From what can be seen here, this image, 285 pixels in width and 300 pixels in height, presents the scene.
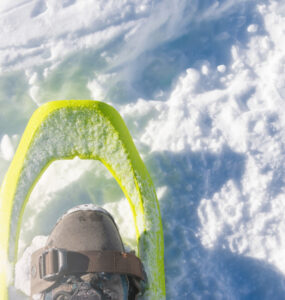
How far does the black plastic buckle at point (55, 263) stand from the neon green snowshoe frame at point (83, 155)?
204 mm

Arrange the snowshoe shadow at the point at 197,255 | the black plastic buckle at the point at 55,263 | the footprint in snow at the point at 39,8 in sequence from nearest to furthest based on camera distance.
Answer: the black plastic buckle at the point at 55,263, the snowshoe shadow at the point at 197,255, the footprint in snow at the point at 39,8

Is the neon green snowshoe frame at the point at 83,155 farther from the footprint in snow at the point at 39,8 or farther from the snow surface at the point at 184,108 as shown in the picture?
the footprint in snow at the point at 39,8

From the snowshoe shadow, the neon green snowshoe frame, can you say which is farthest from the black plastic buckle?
the snowshoe shadow

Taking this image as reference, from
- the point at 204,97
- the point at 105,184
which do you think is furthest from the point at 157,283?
the point at 204,97

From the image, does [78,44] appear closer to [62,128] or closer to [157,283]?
[62,128]

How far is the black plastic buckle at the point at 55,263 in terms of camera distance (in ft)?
3.77

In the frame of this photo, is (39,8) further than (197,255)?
Yes

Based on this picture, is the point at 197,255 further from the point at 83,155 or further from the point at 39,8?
the point at 39,8

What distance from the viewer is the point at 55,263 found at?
1.16m

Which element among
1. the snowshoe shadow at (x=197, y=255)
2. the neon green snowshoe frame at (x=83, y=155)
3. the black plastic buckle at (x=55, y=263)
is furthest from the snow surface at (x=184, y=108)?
the black plastic buckle at (x=55, y=263)

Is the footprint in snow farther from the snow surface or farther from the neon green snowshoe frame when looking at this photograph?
the neon green snowshoe frame

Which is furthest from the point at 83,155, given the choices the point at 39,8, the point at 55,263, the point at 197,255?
the point at 39,8

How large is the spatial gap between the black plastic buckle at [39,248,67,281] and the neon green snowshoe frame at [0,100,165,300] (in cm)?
20

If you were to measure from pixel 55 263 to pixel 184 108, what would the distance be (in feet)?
2.67
